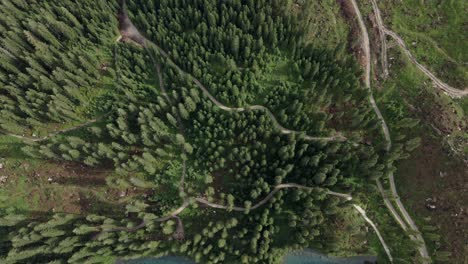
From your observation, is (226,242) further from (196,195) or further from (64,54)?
(64,54)

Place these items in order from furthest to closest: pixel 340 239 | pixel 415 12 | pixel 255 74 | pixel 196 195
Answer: pixel 415 12 → pixel 255 74 → pixel 196 195 → pixel 340 239

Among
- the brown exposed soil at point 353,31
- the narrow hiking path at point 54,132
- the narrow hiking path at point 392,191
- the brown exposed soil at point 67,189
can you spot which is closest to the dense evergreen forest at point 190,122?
the narrow hiking path at point 54,132

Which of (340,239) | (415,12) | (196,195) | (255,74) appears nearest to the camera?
(340,239)

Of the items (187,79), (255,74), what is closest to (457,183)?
(255,74)

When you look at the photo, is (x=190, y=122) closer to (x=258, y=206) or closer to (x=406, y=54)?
(x=258, y=206)

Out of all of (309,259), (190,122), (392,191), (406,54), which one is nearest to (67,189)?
(190,122)

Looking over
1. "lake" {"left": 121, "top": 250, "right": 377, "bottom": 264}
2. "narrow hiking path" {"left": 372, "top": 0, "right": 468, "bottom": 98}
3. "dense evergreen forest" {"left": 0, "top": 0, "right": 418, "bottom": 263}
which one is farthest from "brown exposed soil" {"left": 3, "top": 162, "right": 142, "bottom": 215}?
"narrow hiking path" {"left": 372, "top": 0, "right": 468, "bottom": 98}
